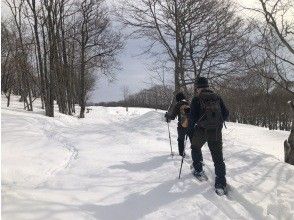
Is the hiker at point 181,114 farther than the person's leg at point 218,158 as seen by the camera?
Yes

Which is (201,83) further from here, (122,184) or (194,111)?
(122,184)

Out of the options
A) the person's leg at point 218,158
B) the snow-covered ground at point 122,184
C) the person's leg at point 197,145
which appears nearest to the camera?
the snow-covered ground at point 122,184

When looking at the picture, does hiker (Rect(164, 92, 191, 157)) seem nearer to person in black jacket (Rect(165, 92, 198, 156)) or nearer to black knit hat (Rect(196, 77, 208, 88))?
person in black jacket (Rect(165, 92, 198, 156))

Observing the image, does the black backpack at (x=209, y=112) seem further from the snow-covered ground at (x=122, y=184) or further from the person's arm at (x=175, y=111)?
the person's arm at (x=175, y=111)

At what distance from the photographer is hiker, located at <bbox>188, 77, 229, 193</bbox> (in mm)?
7941

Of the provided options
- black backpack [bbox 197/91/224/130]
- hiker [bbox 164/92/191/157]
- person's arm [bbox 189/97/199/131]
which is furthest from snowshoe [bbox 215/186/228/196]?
hiker [bbox 164/92/191/157]

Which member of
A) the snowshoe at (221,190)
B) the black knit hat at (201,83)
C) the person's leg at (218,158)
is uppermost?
the black knit hat at (201,83)

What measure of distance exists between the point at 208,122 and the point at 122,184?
1.99 m

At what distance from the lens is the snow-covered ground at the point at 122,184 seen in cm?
628

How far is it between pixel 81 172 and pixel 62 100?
24.0m

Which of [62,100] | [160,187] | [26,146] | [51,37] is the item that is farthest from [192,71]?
[160,187]

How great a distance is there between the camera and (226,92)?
2605cm

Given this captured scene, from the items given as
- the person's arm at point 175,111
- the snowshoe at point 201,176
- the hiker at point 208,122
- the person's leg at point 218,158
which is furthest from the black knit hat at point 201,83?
the person's arm at point 175,111

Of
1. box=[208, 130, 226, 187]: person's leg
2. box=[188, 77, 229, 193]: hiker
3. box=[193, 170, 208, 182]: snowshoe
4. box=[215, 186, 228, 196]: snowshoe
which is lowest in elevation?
box=[215, 186, 228, 196]: snowshoe
